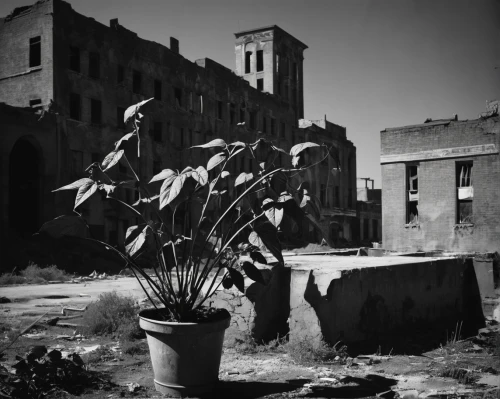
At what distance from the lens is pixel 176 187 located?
11.9 ft

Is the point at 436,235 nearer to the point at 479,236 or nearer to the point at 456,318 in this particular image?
the point at 479,236

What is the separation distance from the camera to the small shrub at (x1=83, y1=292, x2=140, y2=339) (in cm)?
647

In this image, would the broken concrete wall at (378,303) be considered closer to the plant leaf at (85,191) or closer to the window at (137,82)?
the plant leaf at (85,191)

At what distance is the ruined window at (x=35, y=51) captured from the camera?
22.8m

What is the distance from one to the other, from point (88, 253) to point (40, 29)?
10426 millimetres

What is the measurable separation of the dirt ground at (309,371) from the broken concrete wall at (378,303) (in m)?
Result: 0.42

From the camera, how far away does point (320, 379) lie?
4.42m

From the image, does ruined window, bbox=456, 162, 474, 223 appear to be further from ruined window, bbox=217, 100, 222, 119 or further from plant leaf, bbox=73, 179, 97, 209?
plant leaf, bbox=73, 179, 97, 209

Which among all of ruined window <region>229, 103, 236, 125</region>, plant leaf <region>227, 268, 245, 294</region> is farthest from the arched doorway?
plant leaf <region>227, 268, 245, 294</region>

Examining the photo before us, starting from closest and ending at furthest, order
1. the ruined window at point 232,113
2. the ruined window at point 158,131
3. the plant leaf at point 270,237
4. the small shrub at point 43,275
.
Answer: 1. the plant leaf at point 270,237
2. the small shrub at point 43,275
3. the ruined window at point 158,131
4. the ruined window at point 232,113

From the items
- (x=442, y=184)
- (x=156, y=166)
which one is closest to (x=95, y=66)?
(x=156, y=166)

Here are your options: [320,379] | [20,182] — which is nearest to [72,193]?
[20,182]

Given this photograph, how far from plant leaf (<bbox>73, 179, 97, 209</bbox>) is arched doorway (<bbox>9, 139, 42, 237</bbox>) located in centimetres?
1840

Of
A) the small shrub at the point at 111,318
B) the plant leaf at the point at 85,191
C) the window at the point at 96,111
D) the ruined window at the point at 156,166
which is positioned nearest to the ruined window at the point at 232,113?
the ruined window at the point at 156,166
